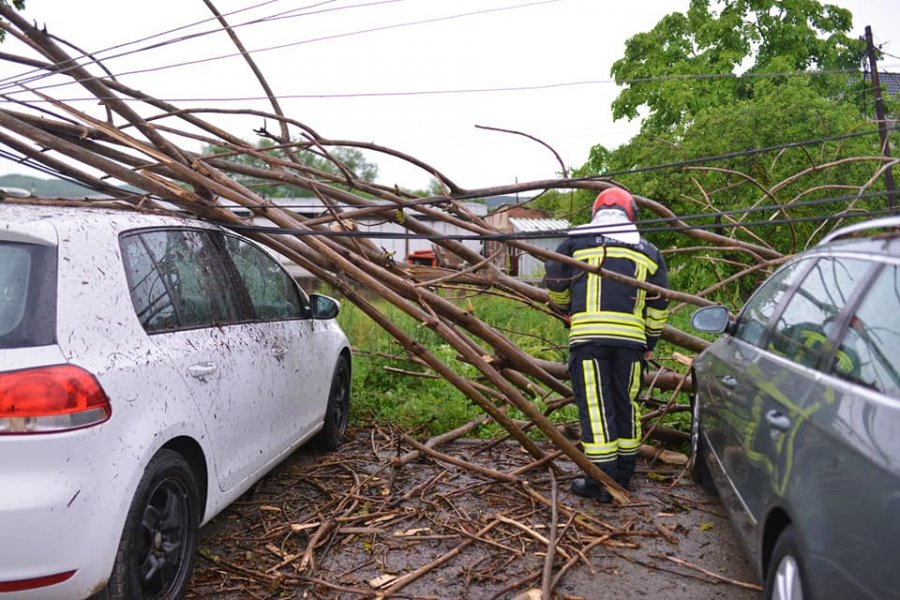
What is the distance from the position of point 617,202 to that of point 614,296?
0.65 meters

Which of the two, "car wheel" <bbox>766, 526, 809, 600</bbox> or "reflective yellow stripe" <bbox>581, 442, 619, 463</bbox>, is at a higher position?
"car wheel" <bbox>766, 526, 809, 600</bbox>

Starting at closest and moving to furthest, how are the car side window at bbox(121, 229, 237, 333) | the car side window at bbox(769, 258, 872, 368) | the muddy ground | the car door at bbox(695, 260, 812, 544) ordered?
the car side window at bbox(769, 258, 872, 368) < the car door at bbox(695, 260, 812, 544) < the car side window at bbox(121, 229, 237, 333) < the muddy ground

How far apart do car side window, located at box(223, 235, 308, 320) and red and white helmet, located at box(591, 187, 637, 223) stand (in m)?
2.11

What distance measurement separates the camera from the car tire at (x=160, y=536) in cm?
288

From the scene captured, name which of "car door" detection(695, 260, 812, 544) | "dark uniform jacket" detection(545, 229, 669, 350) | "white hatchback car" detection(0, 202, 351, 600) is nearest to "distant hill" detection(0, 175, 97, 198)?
"white hatchback car" detection(0, 202, 351, 600)

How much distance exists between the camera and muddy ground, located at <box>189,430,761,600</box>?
3684 mm

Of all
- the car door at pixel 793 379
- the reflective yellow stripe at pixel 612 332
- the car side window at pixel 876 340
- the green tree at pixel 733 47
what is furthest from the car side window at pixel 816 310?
the green tree at pixel 733 47

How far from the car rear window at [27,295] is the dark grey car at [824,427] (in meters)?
2.54

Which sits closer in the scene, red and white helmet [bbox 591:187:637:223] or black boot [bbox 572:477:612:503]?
black boot [bbox 572:477:612:503]

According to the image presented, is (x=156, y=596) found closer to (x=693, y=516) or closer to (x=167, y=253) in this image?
(x=167, y=253)

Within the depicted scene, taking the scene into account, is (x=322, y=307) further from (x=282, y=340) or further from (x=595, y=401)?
(x=595, y=401)

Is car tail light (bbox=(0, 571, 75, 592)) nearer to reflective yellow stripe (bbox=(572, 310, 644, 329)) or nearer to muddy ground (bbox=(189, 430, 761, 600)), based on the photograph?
muddy ground (bbox=(189, 430, 761, 600))

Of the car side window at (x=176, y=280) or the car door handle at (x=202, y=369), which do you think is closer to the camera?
the car side window at (x=176, y=280)

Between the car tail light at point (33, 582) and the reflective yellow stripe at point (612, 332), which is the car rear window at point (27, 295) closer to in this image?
the car tail light at point (33, 582)
